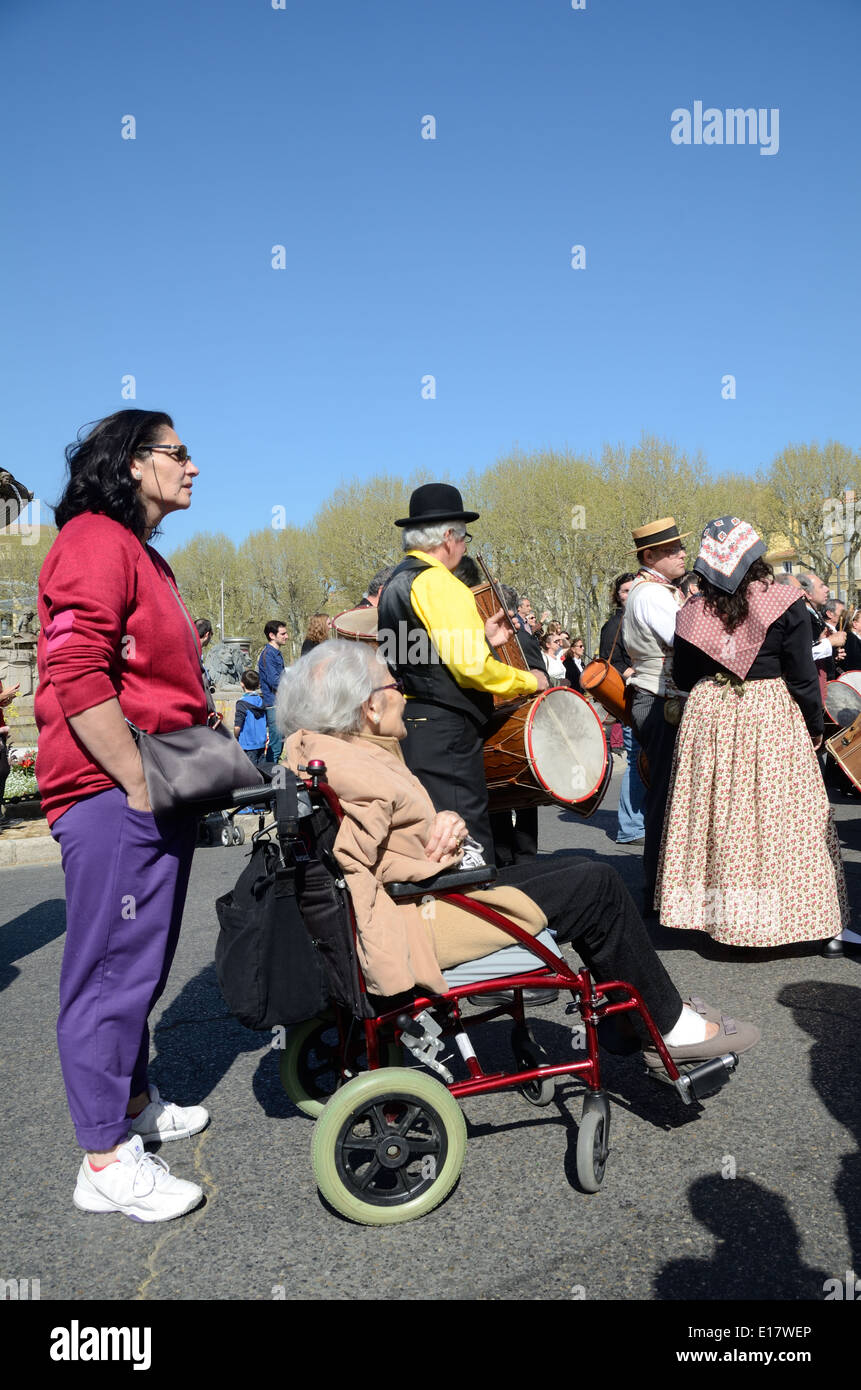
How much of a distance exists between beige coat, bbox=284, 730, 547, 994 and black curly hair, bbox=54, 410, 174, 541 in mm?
764

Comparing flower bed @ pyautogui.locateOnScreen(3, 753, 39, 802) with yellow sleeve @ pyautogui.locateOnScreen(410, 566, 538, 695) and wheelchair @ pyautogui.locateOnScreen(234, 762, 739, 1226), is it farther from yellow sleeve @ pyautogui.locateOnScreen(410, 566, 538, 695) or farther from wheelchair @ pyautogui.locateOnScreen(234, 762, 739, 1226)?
wheelchair @ pyautogui.locateOnScreen(234, 762, 739, 1226)

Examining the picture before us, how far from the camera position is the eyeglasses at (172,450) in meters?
2.85

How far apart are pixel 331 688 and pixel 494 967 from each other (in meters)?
0.86

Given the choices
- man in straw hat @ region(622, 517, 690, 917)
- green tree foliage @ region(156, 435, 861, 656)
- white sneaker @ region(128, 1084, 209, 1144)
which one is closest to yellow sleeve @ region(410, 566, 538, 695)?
white sneaker @ region(128, 1084, 209, 1144)

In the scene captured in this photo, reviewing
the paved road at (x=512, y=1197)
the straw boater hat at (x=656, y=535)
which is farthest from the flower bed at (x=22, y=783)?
the paved road at (x=512, y=1197)

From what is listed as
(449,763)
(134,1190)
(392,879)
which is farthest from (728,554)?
(134,1190)

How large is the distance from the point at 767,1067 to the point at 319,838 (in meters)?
1.83

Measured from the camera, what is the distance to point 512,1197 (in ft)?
9.27

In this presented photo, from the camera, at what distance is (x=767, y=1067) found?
11.8 ft

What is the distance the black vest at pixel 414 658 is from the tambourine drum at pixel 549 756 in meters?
0.45

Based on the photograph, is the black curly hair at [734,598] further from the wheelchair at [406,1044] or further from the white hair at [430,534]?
the wheelchair at [406,1044]

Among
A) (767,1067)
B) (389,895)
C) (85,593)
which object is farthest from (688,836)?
(85,593)

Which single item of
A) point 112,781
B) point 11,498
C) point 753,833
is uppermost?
point 11,498

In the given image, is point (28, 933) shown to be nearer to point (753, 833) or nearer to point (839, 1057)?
point (753, 833)
